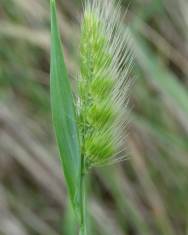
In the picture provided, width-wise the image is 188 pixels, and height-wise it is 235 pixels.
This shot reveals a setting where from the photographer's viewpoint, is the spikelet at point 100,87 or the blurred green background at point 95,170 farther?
the blurred green background at point 95,170

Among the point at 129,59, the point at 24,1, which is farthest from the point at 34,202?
the point at 129,59

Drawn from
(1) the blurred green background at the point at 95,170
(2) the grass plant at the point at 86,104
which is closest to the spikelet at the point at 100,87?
(2) the grass plant at the point at 86,104

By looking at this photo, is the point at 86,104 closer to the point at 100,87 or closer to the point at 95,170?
the point at 100,87

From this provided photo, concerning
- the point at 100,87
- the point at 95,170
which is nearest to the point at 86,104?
the point at 100,87

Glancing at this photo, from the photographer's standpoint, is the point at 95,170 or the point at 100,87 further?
the point at 95,170

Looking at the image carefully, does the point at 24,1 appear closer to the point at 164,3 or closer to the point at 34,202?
the point at 164,3

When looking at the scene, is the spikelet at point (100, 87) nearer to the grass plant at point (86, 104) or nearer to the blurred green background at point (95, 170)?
the grass plant at point (86, 104)

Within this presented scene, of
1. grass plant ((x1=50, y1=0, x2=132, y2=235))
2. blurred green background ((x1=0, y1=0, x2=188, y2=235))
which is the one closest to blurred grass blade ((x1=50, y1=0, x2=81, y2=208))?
grass plant ((x1=50, y1=0, x2=132, y2=235))

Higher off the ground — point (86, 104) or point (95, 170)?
point (95, 170)
